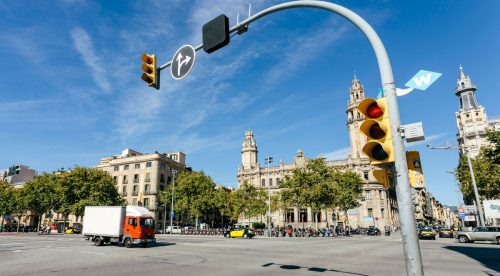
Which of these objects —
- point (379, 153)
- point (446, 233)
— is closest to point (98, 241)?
point (379, 153)

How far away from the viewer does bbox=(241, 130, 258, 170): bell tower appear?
9806 centimetres

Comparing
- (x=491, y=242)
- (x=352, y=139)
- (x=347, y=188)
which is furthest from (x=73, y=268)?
(x=352, y=139)

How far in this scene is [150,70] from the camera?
7.75 metres

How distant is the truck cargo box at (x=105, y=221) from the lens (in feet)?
78.4

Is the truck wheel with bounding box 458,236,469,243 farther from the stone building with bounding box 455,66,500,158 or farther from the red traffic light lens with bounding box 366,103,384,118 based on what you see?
the stone building with bounding box 455,66,500,158

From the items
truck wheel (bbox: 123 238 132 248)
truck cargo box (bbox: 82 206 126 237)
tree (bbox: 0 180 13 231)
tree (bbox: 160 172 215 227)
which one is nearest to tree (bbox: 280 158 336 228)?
tree (bbox: 160 172 215 227)

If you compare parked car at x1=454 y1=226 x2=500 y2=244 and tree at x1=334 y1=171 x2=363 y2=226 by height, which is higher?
tree at x1=334 y1=171 x2=363 y2=226

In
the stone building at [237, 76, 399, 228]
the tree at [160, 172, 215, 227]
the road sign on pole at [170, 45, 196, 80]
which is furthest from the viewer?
the stone building at [237, 76, 399, 228]

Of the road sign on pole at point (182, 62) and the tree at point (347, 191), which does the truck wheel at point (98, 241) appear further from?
the tree at point (347, 191)

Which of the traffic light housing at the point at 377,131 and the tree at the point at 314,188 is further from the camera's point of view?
the tree at the point at 314,188

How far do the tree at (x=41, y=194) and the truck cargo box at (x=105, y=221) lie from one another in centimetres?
3729

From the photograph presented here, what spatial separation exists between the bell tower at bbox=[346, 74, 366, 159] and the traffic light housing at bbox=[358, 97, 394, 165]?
8173cm

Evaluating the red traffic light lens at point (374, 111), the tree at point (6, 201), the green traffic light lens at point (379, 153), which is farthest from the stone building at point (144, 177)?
the green traffic light lens at point (379, 153)

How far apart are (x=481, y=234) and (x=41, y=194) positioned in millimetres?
67247
